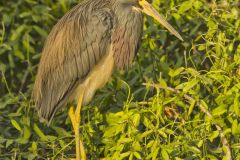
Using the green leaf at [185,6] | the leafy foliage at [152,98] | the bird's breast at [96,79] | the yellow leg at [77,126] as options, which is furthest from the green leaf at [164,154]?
the green leaf at [185,6]

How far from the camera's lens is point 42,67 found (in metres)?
4.36

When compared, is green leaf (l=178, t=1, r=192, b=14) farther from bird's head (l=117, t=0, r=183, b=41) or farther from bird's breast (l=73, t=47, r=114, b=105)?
bird's breast (l=73, t=47, r=114, b=105)

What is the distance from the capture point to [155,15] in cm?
417

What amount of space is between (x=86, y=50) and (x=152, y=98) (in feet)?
1.89

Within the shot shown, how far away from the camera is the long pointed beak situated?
417 centimetres

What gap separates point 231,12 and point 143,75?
0.62 metres

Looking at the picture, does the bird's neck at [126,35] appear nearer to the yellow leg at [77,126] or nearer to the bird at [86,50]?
the bird at [86,50]

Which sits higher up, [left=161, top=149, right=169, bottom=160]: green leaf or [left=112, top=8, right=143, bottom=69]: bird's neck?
[left=112, top=8, right=143, bottom=69]: bird's neck

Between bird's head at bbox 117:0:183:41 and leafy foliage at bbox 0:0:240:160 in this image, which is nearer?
leafy foliage at bbox 0:0:240:160

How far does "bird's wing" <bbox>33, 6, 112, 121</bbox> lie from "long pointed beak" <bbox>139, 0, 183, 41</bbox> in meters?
0.20

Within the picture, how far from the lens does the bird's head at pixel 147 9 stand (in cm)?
417

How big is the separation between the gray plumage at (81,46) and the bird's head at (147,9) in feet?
0.04

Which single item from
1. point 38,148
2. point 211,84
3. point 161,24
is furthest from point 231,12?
point 38,148

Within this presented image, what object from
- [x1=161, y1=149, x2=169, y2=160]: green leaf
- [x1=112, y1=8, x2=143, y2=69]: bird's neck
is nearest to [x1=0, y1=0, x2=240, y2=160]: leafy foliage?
[x1=161, y1=149, x2=169, y2=160]: green leaf
